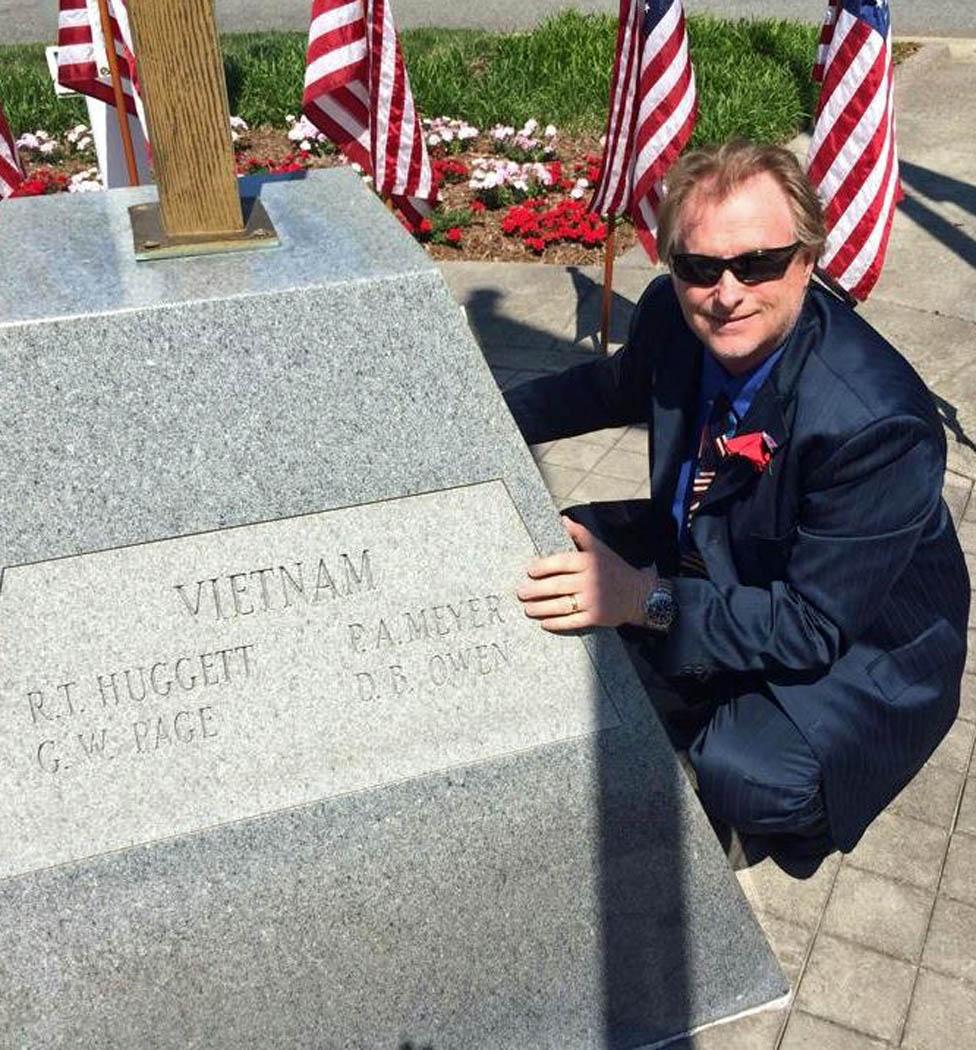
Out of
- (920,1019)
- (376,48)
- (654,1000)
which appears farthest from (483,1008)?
(376,48)

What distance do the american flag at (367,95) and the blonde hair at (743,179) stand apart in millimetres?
2335

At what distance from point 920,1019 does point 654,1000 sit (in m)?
0.53

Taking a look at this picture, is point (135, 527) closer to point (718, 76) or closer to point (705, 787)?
point (705, 787)

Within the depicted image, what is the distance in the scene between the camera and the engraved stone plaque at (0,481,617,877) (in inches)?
80.5

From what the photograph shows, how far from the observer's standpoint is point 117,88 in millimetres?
4859

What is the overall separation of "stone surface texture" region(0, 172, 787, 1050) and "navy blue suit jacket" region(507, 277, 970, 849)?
28 centimetres

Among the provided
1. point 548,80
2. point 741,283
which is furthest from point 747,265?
point 548,80

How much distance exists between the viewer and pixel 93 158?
27.7ft

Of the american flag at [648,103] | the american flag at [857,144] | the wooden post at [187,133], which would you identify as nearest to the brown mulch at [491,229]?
the american flag at [648,103]

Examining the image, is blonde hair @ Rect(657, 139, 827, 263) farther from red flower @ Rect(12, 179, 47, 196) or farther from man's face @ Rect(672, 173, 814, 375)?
red flower @ Rect(12, 179, 47, 196)

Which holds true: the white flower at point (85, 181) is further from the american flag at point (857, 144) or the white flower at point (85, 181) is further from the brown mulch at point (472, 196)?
the american flag at point (857, 144)

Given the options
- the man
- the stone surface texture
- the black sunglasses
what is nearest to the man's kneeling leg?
the man

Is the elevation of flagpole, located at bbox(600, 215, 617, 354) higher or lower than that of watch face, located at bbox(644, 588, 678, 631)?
lower

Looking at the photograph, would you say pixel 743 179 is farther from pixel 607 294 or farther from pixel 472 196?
pixel 472 196
